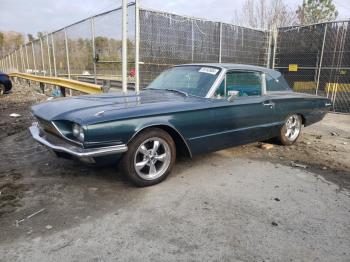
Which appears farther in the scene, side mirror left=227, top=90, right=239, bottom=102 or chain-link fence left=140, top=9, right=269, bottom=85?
chain-link fence left=140, top=9, right=269, bottom=85

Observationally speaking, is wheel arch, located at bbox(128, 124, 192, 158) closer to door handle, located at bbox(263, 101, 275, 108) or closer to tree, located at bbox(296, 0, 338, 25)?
door handle, located at bbox(263, 101, 275, 108)

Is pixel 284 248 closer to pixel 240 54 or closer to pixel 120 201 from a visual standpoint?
pixel 120 201

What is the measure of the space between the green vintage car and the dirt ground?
377mm

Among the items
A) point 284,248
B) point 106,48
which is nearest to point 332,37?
point 106,48

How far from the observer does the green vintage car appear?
3369mm

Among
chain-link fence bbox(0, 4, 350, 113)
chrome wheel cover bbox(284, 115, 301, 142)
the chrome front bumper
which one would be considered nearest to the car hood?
the chrome front bumper

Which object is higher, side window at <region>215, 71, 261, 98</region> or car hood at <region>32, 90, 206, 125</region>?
side window at <region>215, 71, 261, 98</region>

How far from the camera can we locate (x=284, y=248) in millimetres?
2678

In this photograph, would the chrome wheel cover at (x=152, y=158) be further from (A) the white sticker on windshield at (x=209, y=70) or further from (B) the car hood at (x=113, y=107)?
(A) the white sticker on windshield at (x=209, y=70)

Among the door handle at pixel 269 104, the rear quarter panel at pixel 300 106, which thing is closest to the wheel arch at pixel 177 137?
the door handle at pixel 269 104

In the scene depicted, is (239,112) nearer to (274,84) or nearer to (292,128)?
(274,84)

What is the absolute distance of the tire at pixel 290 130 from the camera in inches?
220

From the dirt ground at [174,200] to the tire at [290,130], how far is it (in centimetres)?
21

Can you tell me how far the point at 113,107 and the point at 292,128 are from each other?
12.0 feet
